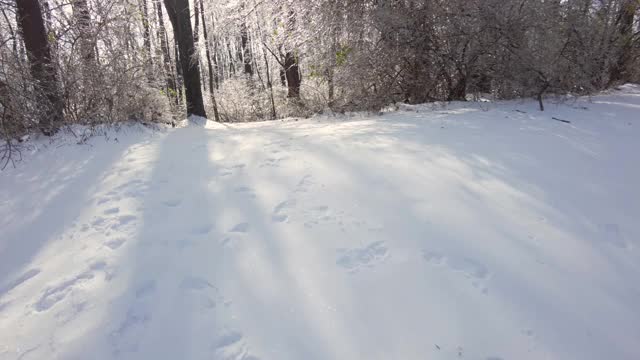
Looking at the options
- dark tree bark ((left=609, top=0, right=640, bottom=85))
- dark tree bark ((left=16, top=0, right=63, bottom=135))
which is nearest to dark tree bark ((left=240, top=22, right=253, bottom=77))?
dark tree bark ((left=16, top=0, right=63, bottom=135))

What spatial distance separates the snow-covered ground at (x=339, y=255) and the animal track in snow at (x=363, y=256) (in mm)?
13

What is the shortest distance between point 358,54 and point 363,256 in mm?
5748

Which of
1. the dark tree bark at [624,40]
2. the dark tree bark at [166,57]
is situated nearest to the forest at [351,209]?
the dark tree bark at [624,40]

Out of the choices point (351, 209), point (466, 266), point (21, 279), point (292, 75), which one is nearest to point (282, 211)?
point (351, 209)

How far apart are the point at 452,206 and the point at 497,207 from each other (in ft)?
1.02

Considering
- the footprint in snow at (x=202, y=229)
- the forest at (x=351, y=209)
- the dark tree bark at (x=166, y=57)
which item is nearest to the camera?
the forest at (x=351, y=209)

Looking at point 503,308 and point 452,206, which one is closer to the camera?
point 503,308

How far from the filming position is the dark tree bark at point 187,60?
25.8ft

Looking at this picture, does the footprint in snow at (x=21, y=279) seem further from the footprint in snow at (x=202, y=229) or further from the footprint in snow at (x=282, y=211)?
the footprint in snow at (x=282, y=211)

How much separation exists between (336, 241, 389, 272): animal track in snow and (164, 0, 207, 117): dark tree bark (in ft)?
22.4

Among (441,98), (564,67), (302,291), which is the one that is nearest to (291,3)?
(441,98)

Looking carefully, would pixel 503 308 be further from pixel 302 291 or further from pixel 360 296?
pixel 302 291

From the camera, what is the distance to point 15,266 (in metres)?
2.44

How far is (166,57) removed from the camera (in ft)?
40.3
